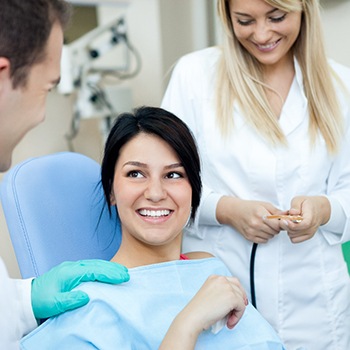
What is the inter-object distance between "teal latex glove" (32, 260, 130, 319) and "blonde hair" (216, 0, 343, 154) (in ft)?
1.84

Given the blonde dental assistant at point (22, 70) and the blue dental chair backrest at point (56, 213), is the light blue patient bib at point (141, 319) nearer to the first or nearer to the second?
the blonde dental assistant at point (22, 70)

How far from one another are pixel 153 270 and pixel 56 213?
332 mm

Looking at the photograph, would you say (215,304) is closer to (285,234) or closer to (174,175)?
(174,175)

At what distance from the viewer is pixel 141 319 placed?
4.44 ft

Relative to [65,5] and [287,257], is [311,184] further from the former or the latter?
[65,5]

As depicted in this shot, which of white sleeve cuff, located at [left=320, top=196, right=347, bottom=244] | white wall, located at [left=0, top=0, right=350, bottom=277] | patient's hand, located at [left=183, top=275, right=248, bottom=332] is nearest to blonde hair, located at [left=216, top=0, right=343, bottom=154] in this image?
white sleeve cuff, located at [left=320, top=196, right=347, bottom=244]

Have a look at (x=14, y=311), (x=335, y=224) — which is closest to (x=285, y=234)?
(x=335, y=224)

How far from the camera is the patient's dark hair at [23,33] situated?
0.96 m

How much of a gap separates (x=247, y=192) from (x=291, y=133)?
212 millimetres

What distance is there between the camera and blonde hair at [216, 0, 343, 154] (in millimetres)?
1706

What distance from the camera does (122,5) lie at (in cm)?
374

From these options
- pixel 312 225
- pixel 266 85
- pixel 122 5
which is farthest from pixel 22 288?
pixel 122 5

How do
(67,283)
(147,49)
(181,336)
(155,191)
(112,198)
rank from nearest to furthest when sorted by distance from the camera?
(181,336)
(67,283)
(155,191)
(112,198)
(147,49)

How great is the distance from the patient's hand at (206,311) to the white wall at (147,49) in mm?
2418
